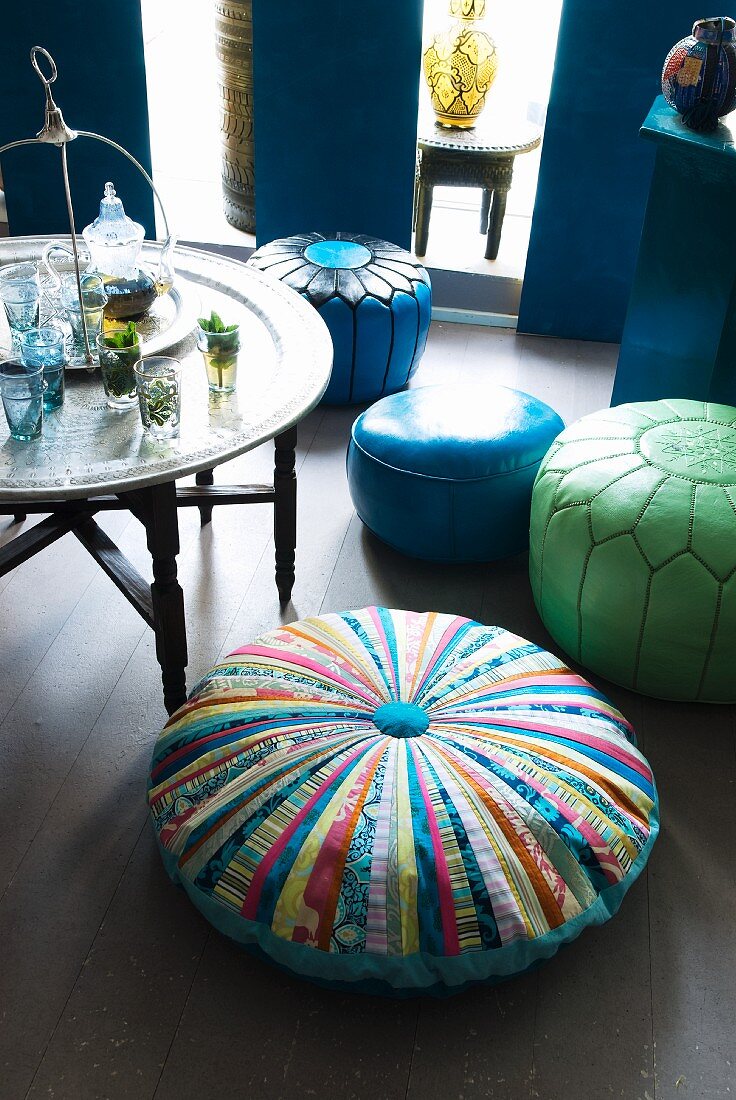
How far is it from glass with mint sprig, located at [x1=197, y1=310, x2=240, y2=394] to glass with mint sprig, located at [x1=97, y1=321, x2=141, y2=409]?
0.13 meters

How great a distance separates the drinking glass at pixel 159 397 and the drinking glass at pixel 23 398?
0.57 feet

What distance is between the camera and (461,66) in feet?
11.7

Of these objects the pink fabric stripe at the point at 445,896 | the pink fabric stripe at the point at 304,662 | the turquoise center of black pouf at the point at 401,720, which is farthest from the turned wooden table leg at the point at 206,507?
the pink fabric stripe at the point at 445,896

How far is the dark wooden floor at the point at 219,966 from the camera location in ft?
5.16

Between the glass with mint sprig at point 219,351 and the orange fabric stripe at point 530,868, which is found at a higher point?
the glass with mint sprig at point 219,351

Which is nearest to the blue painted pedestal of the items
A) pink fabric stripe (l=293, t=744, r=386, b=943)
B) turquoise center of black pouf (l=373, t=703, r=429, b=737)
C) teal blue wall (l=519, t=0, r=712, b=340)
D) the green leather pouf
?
the green leather pouf

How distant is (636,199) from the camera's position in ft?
11.6

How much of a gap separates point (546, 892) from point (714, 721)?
78 cm

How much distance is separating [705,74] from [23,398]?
6.10 feet

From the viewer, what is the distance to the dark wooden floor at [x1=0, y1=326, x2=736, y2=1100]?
5.16 ft

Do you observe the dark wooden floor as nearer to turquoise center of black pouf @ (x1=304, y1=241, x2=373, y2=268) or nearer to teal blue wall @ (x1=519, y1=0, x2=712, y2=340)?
turquoise center of black pouf @ (x1=304, y1=241, x2=373, y2=268)

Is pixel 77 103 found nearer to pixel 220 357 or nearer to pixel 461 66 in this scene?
pixel 461 66

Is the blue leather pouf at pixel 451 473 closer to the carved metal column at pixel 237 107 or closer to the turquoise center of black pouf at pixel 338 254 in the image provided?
the turquoise center of black pouf at pixel 338 254

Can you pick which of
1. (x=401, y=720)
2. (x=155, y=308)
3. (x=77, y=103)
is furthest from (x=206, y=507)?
(x=77, y=103)
